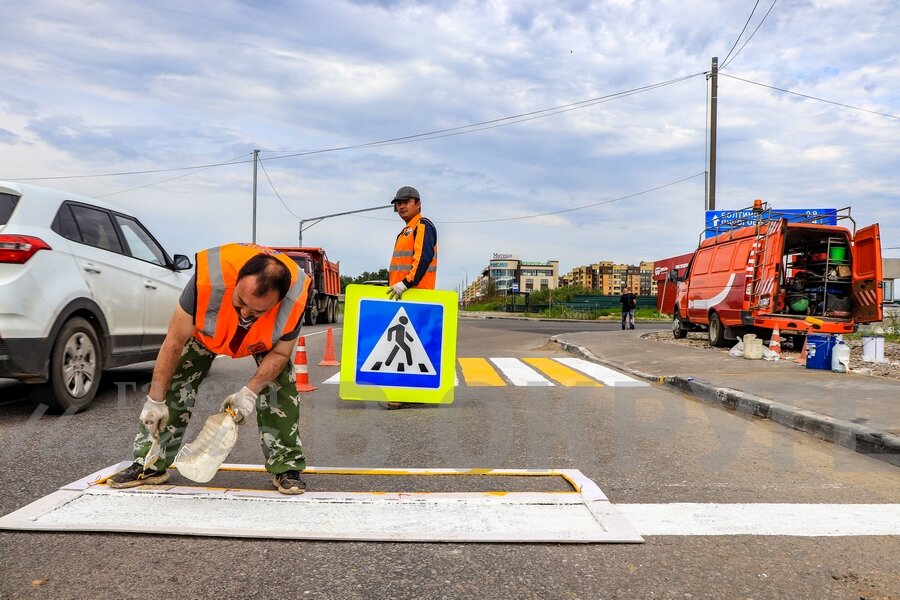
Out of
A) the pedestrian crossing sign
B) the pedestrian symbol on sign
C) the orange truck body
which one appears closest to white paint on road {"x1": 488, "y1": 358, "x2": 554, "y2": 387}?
the pedestrian crossing sign

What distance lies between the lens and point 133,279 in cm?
657

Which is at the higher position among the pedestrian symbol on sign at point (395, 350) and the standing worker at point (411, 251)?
the standing worker at point (411, 251)

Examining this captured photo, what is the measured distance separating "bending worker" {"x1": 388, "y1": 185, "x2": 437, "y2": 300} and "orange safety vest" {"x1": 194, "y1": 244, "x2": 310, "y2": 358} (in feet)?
9.53

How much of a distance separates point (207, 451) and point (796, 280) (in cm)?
1281

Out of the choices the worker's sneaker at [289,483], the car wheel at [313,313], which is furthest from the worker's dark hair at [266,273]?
the car wheel at [313,313]

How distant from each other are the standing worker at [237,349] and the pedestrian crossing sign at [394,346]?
2775mm

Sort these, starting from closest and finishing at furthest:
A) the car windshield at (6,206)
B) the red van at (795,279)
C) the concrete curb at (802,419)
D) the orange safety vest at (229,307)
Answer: the orange safety vest at (229,307), the concrete curb at (802,419), the car windshield at (6,206), the red van at (795,279)

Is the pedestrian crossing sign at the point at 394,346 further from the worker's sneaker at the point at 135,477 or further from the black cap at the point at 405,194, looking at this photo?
the worker's sneaker at the point at 135,477

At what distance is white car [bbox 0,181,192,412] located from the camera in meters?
5.04

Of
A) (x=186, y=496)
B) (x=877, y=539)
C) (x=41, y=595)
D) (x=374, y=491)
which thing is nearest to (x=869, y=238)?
(x=877, y=539)

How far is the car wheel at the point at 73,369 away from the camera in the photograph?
533 cm

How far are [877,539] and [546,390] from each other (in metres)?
4.80

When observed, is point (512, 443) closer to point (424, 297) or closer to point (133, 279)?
point (424, 297)

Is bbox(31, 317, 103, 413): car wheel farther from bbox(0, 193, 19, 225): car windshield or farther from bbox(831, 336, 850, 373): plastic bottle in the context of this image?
bbox(831, 336, 850, 373): plastic bottle
